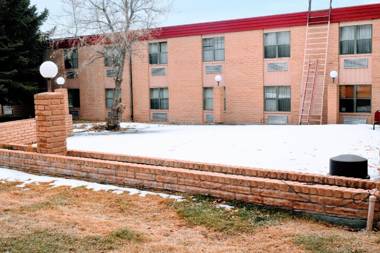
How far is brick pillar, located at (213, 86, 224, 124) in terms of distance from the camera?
79.2ft

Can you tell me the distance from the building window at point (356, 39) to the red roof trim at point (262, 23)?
1.56 ft

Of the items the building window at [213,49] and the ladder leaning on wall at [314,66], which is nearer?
the ladder leaning on wall at [314,66]

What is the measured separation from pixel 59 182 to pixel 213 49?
1773cm

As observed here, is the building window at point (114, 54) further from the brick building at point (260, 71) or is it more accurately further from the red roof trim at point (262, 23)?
the brick building at point (260, 71)

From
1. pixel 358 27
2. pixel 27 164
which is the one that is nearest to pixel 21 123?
pixel 27 164

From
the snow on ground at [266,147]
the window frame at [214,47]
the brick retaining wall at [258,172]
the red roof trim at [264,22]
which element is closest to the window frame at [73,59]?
the red roof trim at [264,22]

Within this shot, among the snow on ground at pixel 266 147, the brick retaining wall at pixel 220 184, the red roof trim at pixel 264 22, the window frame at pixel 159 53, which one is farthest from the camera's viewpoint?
the window frame at pixel 159 53

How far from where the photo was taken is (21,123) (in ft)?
51.3

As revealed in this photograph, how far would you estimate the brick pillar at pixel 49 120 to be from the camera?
977cm

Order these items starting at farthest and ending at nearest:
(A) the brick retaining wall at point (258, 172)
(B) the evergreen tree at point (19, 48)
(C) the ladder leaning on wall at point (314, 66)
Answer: (B) the evergreen tree at point (19, 48), (C) the ladder leaning on wall at point (314, 66), (A) the brick retaining wall at point (258, 172)

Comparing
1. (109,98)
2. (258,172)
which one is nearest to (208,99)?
(109,98)

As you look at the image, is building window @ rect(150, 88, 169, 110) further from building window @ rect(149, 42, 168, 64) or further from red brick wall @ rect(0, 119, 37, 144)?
red brick wall @ rect(0, 119, 37, 144)

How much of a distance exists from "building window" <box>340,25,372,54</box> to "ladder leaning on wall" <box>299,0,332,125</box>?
78 centimetres

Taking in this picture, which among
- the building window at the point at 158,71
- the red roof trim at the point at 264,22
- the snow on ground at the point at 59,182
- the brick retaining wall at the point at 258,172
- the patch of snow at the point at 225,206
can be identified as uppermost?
the red roof trim at the point at 264,22
